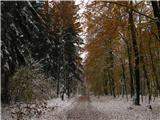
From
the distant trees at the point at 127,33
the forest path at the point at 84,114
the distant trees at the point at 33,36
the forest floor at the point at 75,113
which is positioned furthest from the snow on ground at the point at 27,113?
the distant trees at the point at 127,33

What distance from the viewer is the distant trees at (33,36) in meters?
18.2

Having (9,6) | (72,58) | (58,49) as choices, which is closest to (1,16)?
(9,6)

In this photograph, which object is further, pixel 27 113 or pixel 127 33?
pixel 127 33

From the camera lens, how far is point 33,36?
24.2m

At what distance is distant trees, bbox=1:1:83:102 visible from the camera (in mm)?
18172

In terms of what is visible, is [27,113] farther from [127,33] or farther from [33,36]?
[127,33]

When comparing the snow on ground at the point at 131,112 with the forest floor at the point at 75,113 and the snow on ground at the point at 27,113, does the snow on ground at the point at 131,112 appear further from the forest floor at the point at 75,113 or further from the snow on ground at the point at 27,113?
the snow on ground at the point at 27,113

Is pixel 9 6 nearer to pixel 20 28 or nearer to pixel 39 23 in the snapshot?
pixel 20 28

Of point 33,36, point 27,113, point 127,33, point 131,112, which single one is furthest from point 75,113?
point 127,33

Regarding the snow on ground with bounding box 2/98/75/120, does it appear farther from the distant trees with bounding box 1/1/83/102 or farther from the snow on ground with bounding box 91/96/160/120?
the snow on ground with bounding box 91/96/160/120

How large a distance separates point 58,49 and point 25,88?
944 inches

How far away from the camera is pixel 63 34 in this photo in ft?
147

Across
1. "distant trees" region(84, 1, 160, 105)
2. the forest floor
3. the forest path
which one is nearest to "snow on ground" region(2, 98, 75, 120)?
the forest floor

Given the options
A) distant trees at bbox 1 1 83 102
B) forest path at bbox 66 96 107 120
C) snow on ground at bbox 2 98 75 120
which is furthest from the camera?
forest path at bbox 66 96 107 120
